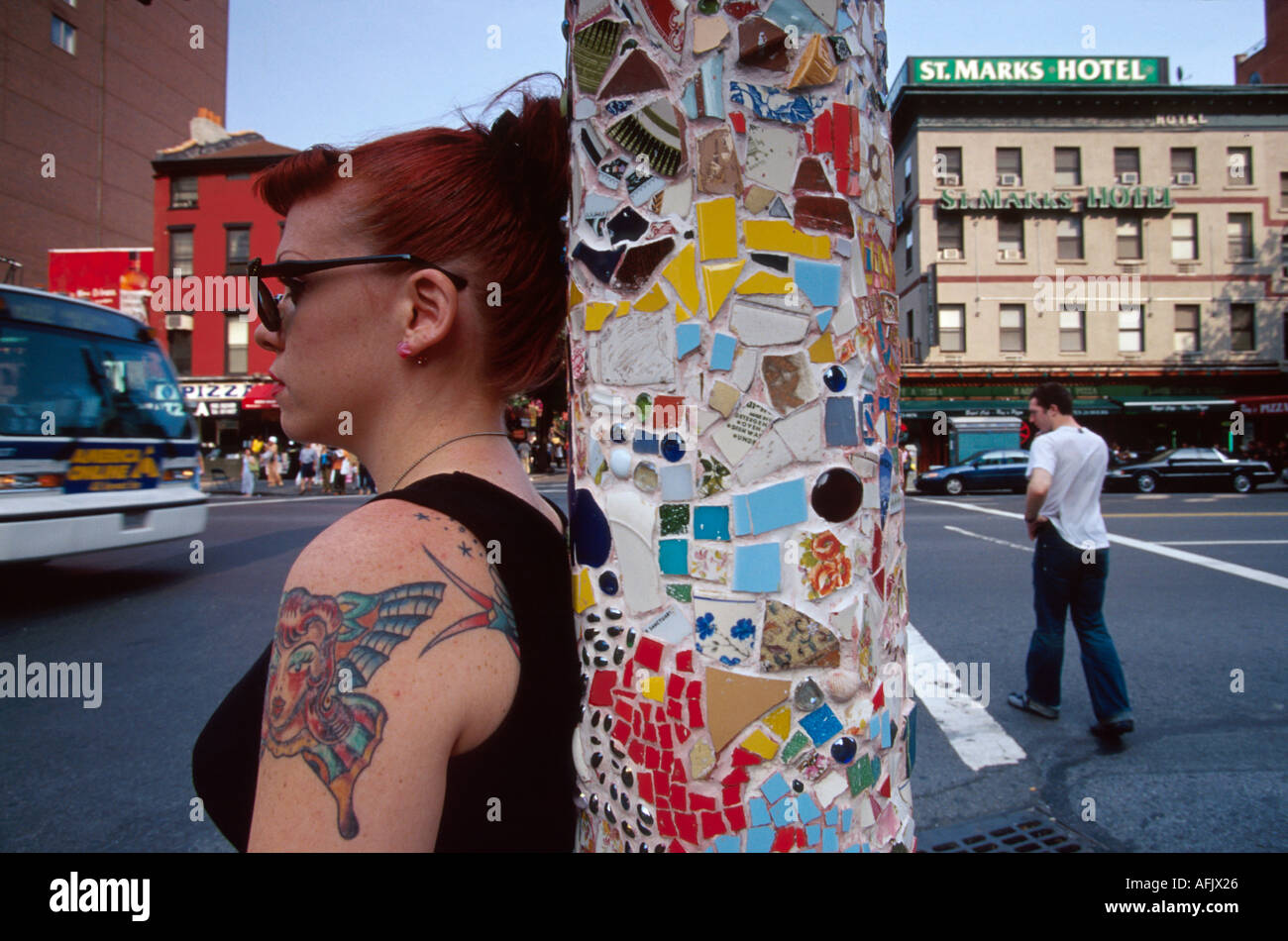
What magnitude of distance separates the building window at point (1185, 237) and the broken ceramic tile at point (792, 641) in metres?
36.0

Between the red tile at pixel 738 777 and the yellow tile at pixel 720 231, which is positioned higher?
the yellow tile at pixel 720 231

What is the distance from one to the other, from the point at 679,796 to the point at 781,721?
16 centimetres

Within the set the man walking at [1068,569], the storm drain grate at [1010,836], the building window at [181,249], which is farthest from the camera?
the building window at [181,249]

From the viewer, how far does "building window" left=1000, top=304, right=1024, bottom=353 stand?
28969 millimetres

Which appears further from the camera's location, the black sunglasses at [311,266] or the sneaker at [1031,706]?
the sneaker at [1031,706]

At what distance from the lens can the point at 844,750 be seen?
0.92 m

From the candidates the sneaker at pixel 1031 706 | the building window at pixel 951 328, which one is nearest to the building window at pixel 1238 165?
the building window at pixel 951 328

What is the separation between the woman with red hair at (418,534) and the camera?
2.64ft

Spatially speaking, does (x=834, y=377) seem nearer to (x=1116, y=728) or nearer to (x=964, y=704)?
(x=1116, y=728)

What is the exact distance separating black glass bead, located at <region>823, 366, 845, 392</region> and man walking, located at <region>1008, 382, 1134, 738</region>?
13.5ft

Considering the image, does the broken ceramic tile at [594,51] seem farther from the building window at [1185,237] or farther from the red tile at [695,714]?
the building window at [1185,237]

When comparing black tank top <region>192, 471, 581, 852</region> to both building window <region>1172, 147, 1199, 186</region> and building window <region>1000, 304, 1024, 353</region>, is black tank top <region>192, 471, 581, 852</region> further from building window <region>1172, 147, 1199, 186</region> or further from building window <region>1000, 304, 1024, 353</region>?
building window <region>1172, 147, 1199, 186</region>
